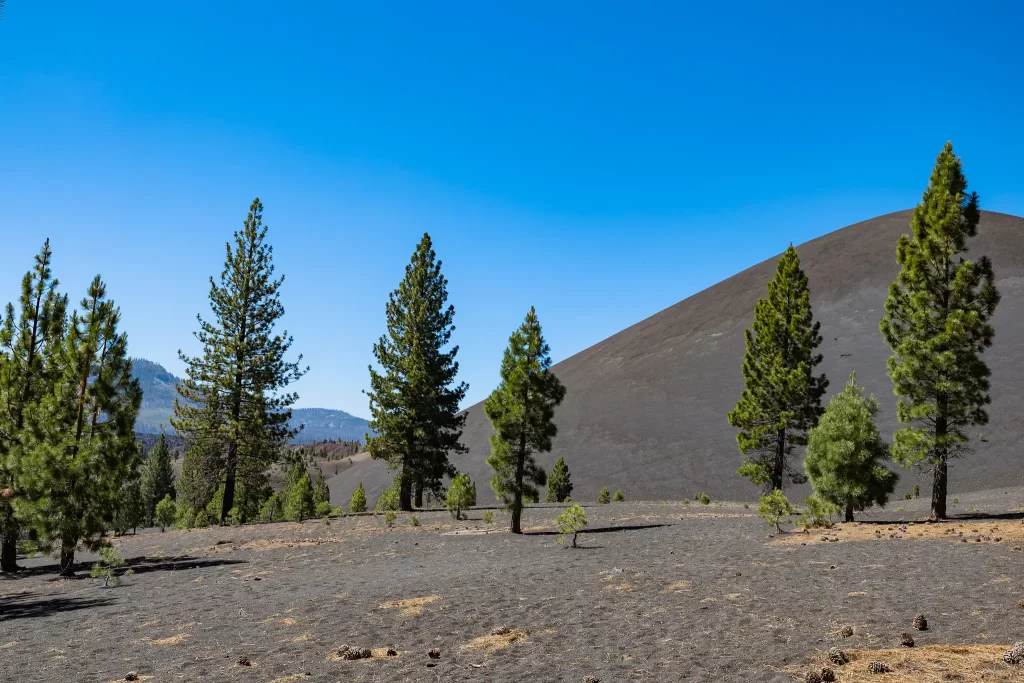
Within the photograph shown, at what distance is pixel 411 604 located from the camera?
13.7m

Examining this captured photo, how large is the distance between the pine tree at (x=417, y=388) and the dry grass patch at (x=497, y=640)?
31.4 metres

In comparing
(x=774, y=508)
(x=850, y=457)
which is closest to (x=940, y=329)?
(x=850, y=457)

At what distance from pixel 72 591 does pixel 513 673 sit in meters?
15.5

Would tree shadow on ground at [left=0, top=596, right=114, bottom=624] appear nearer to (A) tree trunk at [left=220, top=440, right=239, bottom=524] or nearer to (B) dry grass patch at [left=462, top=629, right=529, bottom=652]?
(B) dry grass patch at [left=462, top=629, right=529, bottom=652]

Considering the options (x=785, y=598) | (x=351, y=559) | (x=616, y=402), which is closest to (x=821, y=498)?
(x=785, y=598)

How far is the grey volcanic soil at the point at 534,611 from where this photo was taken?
29.7ft

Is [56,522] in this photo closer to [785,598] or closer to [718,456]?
[785,598]

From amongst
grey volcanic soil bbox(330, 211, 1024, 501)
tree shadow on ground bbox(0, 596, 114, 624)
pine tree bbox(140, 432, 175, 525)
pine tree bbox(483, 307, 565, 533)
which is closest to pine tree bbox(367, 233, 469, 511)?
pine tree bbox(483, 307, 565, 533)

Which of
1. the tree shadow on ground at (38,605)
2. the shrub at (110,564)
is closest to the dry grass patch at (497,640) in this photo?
the tree shadow on ground at (38,605)

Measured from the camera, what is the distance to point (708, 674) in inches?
314

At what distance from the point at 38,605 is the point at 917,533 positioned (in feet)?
75.4

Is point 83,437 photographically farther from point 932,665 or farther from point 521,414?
point 932,665

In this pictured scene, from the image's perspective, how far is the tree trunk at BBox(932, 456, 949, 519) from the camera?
74.6 feet

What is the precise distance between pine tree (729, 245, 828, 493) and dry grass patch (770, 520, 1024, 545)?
1673 cm
